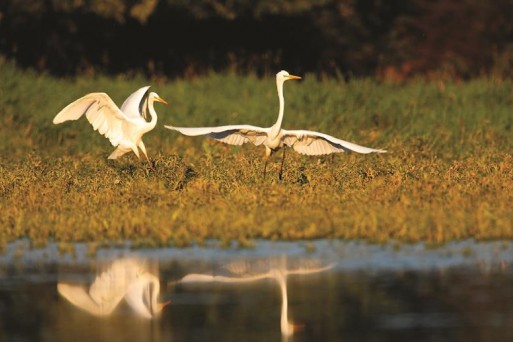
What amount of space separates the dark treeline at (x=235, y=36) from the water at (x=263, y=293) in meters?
16.8

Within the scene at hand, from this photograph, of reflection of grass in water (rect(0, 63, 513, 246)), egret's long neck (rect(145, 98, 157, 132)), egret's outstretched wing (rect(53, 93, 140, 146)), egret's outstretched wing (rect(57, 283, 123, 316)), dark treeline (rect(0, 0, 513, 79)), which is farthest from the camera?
dark treeline (rect(0, 0, 513, 79))

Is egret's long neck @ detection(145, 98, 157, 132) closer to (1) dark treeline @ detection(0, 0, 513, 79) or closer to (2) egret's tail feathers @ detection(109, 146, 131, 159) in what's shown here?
(2) egret's tail feathers @ detection(109, 146, 131, 159)

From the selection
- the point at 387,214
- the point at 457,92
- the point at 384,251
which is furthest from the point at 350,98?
the point at 384,251

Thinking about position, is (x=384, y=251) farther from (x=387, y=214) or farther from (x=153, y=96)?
(x=153, y=96)

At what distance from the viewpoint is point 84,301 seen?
8.10 m

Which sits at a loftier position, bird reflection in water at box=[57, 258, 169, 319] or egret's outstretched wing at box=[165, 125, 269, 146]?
egret's outstretched wing at box=[165, 125, 269, 146]

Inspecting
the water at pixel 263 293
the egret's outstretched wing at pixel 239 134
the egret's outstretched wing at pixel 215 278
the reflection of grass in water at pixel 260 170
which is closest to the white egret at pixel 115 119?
the reflection of grass in water at pixel 260 170

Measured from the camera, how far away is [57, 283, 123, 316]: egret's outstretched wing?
25.6 ft

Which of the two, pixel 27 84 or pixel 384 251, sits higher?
pixel 27 84

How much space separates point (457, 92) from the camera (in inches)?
818

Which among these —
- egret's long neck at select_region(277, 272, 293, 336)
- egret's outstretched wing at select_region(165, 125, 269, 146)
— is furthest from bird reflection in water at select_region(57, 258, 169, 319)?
egret's outstretched wing at select_region(165, 125, 269, 146)

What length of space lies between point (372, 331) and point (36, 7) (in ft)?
65.3

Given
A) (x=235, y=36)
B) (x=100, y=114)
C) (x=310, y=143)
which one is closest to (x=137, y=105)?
(x=100, y=114)

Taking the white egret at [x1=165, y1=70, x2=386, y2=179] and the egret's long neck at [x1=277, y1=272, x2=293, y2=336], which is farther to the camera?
the white egret at [x1=165, y1=70, x2=386, y2=179]
